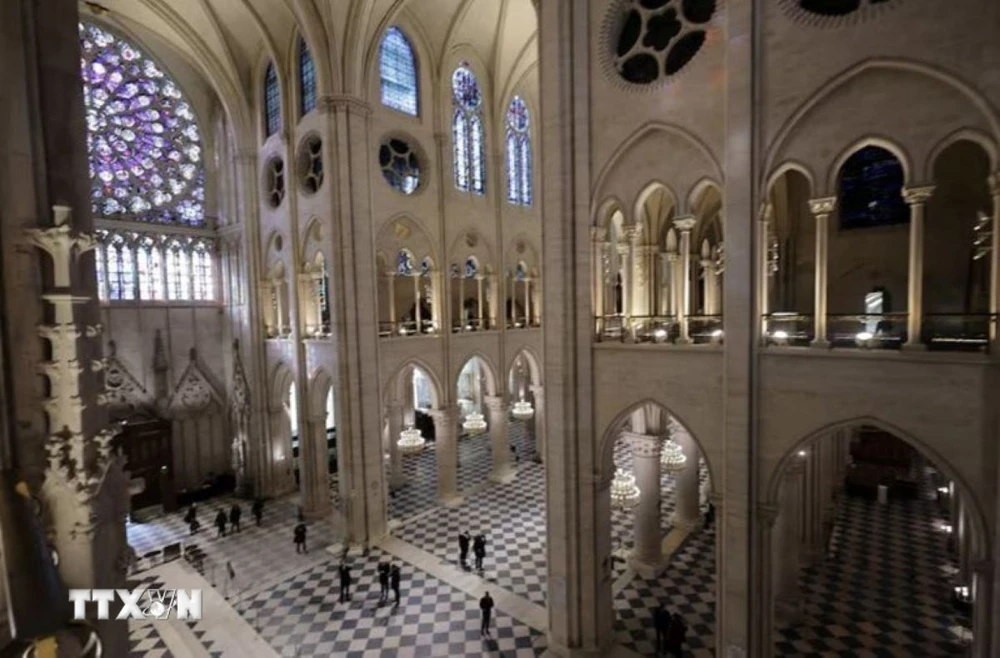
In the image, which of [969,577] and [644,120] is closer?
[644,120]

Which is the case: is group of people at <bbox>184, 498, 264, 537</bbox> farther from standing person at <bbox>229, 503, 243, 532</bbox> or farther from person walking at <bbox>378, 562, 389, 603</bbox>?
person walking at <bbox>378, 562, 389, 603</bbox>

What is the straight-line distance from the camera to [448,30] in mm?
16578

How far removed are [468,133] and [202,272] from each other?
40.1ft

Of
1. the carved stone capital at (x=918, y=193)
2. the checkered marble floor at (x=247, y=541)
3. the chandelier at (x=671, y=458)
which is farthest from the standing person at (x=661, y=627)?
the checkered marble floor at (x=247, y=541)

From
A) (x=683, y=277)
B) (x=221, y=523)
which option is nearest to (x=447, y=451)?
(x=221, y=523)

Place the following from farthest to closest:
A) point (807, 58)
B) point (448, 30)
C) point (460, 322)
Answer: point (460, 322)
point (448, 30)
point (807, 58)

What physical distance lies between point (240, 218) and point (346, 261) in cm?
772

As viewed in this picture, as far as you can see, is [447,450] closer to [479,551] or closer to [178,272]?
[479,551]

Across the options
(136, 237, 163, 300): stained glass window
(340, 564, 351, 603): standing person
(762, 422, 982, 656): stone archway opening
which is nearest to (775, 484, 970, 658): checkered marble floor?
(762, 422, 982, 656): stone archway opening

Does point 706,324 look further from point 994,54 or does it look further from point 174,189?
point 174,189

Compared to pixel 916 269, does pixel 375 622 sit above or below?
below

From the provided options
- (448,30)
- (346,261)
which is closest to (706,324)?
(346,261)

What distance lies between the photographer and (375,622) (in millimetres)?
11234

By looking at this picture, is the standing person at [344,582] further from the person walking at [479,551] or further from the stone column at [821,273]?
the stone column at [821,273]
